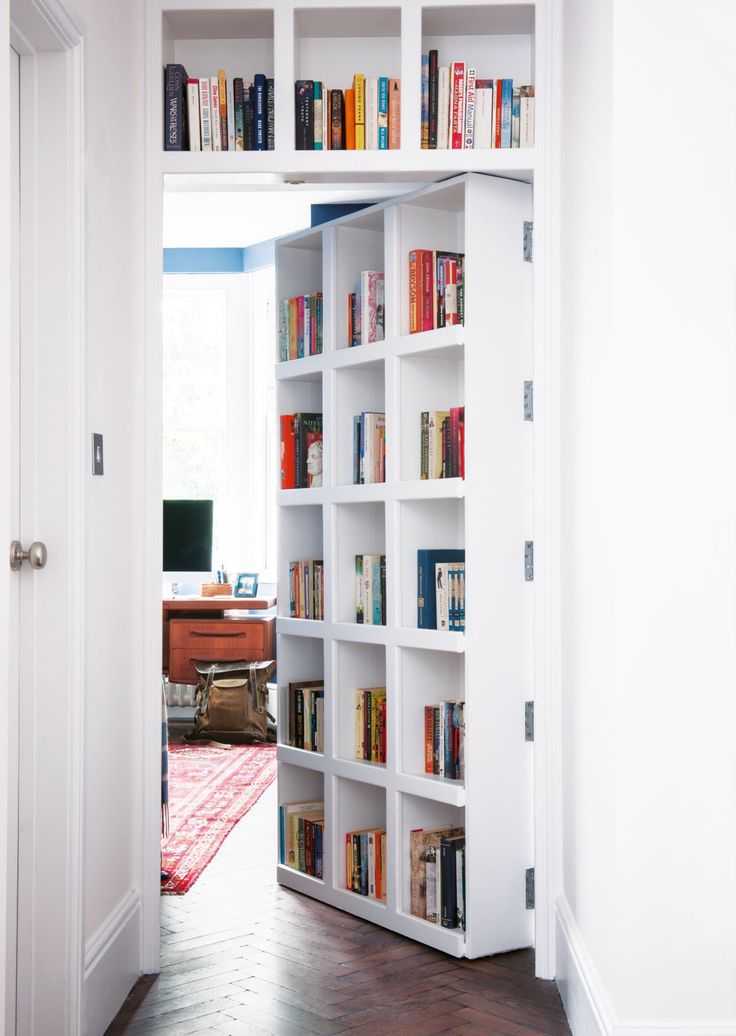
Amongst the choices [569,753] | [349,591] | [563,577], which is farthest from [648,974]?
[349,591]

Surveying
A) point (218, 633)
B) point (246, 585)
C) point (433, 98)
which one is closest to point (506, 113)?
point (433, 98)

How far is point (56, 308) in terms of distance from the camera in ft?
7.18

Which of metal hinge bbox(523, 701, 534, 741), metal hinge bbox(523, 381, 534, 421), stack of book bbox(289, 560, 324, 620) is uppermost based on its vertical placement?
metal hinge bbox(523, 381, 534, 421)

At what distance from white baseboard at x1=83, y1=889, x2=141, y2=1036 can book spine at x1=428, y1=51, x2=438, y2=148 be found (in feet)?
7.00

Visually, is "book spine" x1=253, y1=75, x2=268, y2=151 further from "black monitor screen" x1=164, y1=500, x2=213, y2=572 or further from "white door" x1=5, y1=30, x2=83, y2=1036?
"black monitor screen" x1=164, y1=500, x2=213, y2=572

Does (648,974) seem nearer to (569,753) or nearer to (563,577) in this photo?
(569,753)

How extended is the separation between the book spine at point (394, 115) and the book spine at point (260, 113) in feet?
1.10

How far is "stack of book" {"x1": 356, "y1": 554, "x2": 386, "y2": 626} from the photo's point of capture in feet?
10.4

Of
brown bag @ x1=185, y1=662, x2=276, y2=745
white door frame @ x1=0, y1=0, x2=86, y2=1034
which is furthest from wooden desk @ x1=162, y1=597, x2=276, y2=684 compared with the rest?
white door frame @ x1=0, y1=0, x2=86, y2=1034

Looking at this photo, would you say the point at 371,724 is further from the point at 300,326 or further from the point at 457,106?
the point at 457,106

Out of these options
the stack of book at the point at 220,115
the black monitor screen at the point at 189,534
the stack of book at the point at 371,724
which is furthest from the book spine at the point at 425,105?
the black monitor screen at the point at 189,534

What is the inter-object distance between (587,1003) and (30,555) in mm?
1508

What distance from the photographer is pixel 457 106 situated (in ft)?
9.06

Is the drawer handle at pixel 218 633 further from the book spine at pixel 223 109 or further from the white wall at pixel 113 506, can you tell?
the book spine at pixel 223 109
